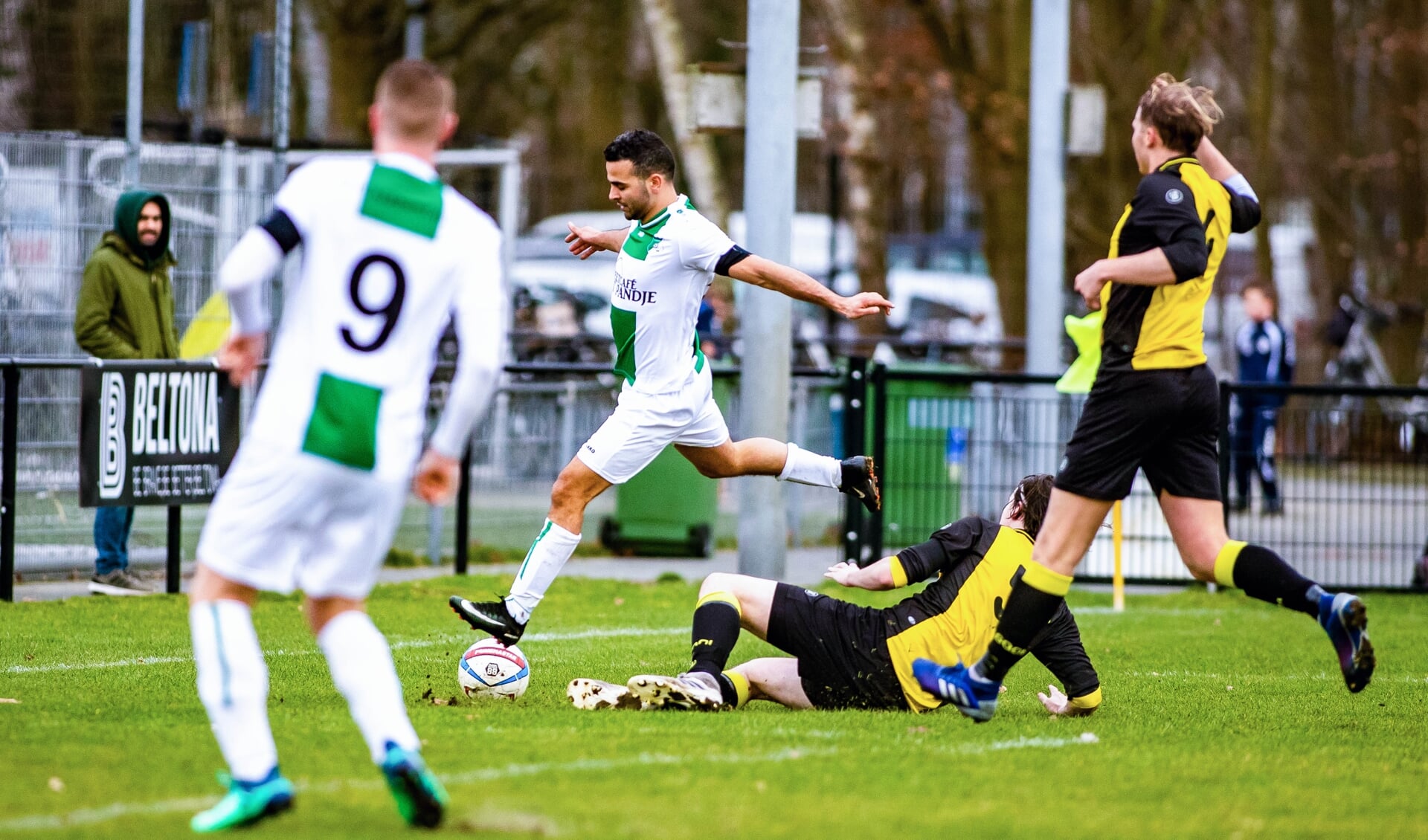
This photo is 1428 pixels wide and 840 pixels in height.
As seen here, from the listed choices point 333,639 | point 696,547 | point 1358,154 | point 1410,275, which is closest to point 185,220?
point 696,547

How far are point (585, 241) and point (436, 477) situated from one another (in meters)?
3.81

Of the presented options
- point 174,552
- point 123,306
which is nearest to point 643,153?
point 123,306

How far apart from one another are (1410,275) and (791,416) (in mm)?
20123

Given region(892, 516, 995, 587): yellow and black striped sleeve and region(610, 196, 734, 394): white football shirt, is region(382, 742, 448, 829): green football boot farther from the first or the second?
region(610, 196, 734, 394): white football shirt

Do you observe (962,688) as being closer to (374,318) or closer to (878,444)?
(374,318)

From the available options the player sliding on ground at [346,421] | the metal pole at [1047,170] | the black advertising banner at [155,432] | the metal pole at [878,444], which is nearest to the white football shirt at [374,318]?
the player sliding on ground at [346,421]

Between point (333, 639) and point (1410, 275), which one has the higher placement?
point (1410, 275)

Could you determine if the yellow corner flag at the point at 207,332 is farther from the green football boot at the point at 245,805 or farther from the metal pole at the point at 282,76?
the green football boot at the point at 245,805

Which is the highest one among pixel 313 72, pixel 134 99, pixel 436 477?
pixel 313 72

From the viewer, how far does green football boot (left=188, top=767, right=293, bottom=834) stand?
4.71 meters

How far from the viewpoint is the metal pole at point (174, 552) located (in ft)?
35.1

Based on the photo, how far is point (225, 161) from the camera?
41.9 ft

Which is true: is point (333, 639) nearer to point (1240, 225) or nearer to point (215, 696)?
point (215, 696)

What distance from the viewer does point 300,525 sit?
488 cm
